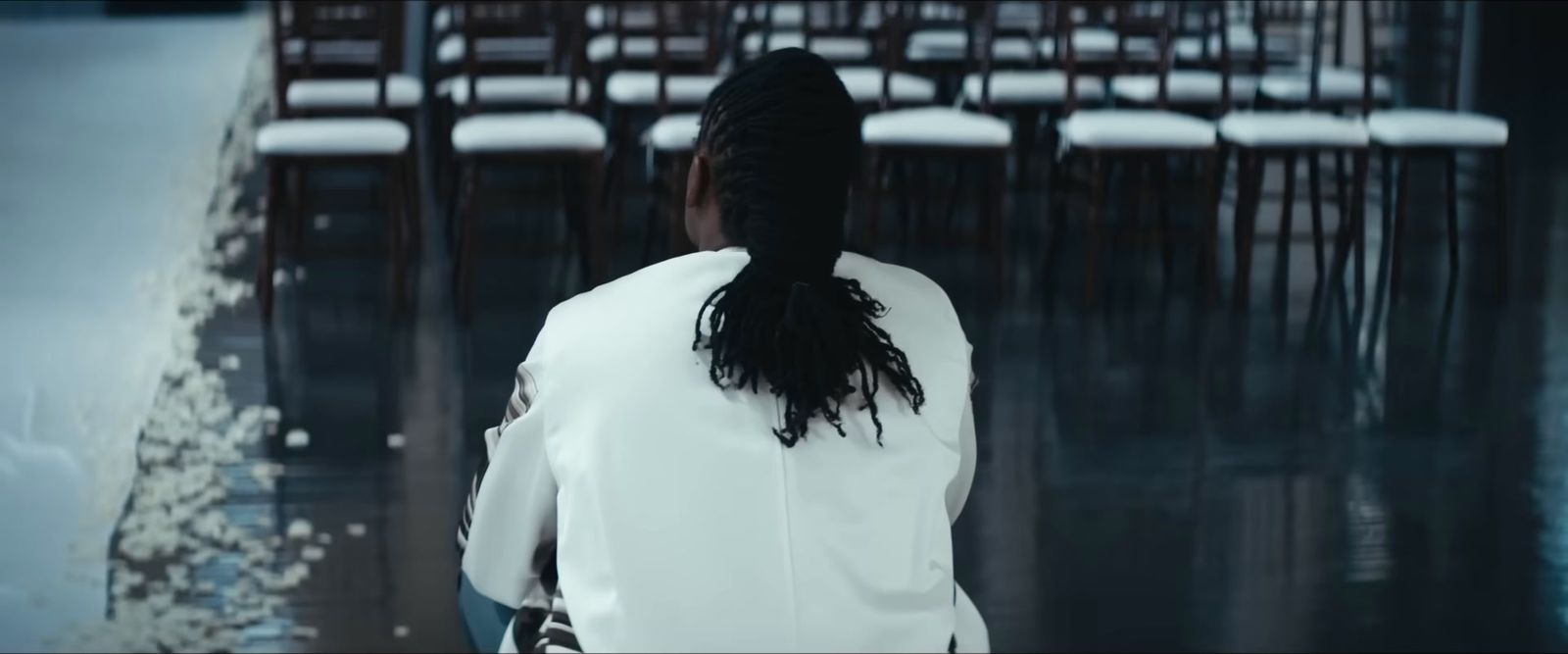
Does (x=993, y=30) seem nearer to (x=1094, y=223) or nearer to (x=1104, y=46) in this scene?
(x=1094, y=223)

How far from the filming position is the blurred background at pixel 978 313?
303 cm

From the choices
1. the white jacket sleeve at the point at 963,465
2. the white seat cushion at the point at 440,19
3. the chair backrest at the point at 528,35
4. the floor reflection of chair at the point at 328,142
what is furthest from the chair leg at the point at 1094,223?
the white jacket sleeve at the point at 963,465

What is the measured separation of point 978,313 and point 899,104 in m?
1.09

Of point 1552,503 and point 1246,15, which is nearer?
point 1552,503

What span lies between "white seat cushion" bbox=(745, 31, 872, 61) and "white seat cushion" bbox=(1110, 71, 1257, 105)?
3.55 ft

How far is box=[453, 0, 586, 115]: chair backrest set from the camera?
4.88m

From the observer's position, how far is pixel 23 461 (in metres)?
3.62

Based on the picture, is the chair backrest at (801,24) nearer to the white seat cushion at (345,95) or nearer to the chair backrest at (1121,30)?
the chair backrest at (1121,30)

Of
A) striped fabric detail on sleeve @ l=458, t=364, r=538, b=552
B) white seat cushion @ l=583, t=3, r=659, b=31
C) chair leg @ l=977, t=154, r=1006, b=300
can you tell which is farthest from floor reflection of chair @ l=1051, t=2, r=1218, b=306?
striped fabric detail on sleeve @ l=458, t=364, r=538, b=552

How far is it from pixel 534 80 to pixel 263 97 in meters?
4.06

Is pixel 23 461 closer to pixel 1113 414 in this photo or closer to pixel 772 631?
pixel 1113 414

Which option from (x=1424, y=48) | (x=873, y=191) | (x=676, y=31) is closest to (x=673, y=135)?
(x=873, y=191)

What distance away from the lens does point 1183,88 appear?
18.9ft

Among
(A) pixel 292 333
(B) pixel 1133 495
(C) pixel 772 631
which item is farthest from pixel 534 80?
(C) pixel 772 631
